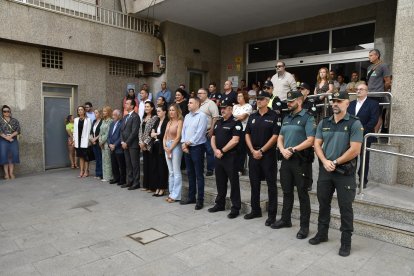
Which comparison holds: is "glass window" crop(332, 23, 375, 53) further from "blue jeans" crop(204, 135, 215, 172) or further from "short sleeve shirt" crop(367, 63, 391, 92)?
"blue jeans" crop(204, 135, 215, 172)

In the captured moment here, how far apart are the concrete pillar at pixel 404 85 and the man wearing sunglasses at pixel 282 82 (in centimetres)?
189

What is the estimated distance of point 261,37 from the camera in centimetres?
1048

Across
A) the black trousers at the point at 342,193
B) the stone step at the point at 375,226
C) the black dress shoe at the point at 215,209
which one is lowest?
the black dress shoe at the point at 215,209

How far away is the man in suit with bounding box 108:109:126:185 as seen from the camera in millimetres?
6977

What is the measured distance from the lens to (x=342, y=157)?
346 cm

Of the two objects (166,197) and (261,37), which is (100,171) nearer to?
(166,197)

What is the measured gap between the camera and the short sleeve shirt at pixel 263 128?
14.7 feet

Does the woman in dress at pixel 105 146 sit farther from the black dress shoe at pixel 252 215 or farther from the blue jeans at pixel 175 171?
the black dress shoe at pixel 252 215

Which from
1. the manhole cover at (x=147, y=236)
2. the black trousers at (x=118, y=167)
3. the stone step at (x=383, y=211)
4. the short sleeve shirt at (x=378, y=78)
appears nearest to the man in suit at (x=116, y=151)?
the black trousers at (x=118, y=167)

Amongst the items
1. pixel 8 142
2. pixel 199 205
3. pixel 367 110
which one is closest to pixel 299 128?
pixel 367 110

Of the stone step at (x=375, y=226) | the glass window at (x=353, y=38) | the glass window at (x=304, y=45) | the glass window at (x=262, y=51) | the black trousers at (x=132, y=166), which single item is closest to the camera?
the stone step at (x=375, y=226)

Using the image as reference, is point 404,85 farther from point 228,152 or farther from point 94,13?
point 94,13

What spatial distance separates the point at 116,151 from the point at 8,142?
119 inches

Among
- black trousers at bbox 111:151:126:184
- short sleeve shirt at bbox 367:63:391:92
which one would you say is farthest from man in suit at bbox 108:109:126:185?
short sleeve shirt at bbox 367:63:391:92
